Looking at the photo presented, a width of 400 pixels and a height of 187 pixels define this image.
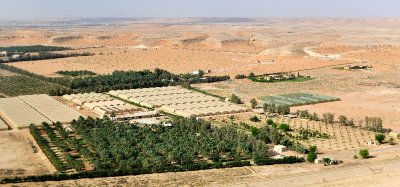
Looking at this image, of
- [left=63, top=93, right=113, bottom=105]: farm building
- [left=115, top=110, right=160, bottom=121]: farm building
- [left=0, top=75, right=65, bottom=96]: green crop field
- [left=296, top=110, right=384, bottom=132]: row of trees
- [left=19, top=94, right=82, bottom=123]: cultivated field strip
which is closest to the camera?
[left=296, top=110, right=384, bottom=132]: row of trees

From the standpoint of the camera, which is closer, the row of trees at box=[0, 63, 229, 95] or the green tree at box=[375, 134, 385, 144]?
the green tree at box=[375, 134, 385, 144]

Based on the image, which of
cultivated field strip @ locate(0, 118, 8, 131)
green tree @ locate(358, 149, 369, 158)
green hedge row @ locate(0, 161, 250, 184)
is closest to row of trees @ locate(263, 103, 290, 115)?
green tree @ locate(358, 149, 369, 158)

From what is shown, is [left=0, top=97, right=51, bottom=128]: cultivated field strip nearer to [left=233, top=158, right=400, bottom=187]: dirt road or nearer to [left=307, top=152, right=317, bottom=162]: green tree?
[left=233, top=158, right=400, bottom=187]: dirt road

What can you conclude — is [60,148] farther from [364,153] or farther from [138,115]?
[364,153]

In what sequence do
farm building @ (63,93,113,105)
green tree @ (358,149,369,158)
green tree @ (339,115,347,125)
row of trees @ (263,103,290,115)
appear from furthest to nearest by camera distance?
farm building @ (63,93,113,105), row of trees @ (263,103,290,115), green tree @ (339,115,347,125), green tree @ (358,149,369,158)

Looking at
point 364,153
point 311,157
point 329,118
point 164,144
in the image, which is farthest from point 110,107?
point 364,153

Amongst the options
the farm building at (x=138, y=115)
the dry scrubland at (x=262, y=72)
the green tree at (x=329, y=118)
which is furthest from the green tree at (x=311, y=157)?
the farm building at (x=138, y=115)

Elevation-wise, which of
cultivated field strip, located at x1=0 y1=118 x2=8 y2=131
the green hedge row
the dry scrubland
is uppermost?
the green hedge row

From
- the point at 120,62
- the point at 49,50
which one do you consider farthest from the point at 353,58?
the point at 49,50
